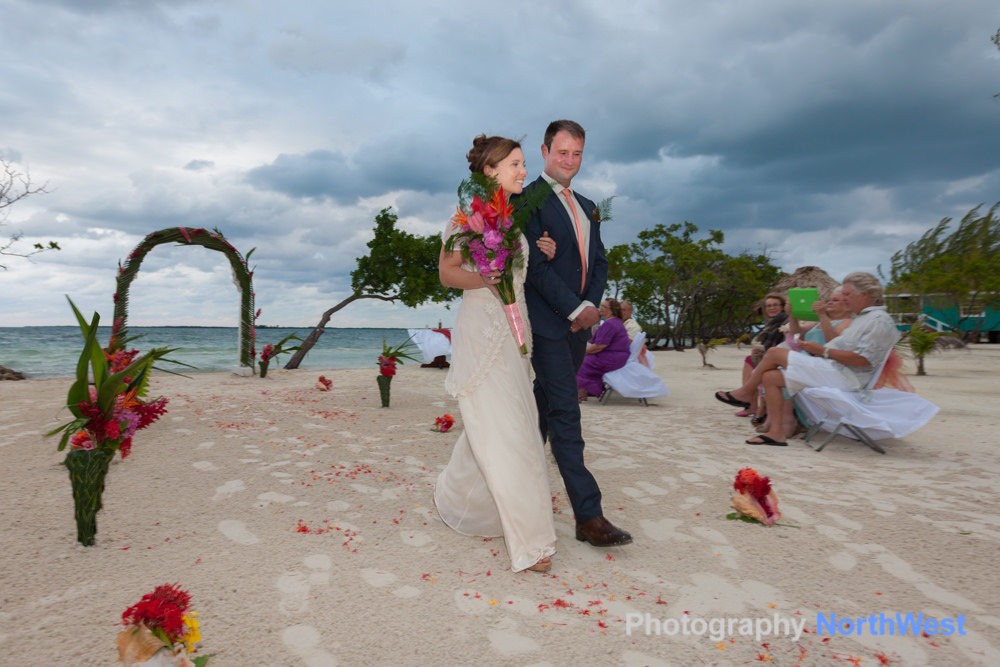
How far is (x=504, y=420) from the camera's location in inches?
112

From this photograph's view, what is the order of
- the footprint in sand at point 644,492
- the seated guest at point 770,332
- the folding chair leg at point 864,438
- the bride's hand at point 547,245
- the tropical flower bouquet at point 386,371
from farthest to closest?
1. the tropical flower bouquet at point 386,371
2. the seated guest at point 770,332
3. the folding chair leg at point 864,438
4. the footprint in sand at point 644,492
5. the bride's hand at point 547,245

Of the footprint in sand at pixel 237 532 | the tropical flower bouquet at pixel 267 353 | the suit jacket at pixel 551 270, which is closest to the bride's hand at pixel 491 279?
the suit jacket at pixel 551 270

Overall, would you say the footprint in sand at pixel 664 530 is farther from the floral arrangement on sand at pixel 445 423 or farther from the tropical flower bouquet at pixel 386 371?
the tropical flower bouquet at pixel 386 371

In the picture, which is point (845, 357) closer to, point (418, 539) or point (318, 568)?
point (418, 539)


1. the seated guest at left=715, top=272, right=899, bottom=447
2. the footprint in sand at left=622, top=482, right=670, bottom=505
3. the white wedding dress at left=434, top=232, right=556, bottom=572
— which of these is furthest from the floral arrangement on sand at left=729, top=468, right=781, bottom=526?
the seated guest at left=715, top=272, right=899, bottom=447

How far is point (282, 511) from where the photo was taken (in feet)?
11.6

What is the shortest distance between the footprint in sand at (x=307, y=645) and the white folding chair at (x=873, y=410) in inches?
197

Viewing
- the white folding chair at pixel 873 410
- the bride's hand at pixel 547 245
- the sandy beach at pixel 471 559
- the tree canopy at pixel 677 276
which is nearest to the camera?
the sandy beach at pixel 471 559

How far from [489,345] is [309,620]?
1482 mm

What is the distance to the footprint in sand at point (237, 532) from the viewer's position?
309 cm

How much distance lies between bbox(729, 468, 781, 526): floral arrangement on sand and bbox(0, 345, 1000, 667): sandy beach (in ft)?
0.41

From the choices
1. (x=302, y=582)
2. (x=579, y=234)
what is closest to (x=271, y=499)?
(x=302, y=582)

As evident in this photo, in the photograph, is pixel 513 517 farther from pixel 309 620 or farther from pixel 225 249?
pixel 225 249

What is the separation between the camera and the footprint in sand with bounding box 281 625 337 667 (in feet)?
6.71
